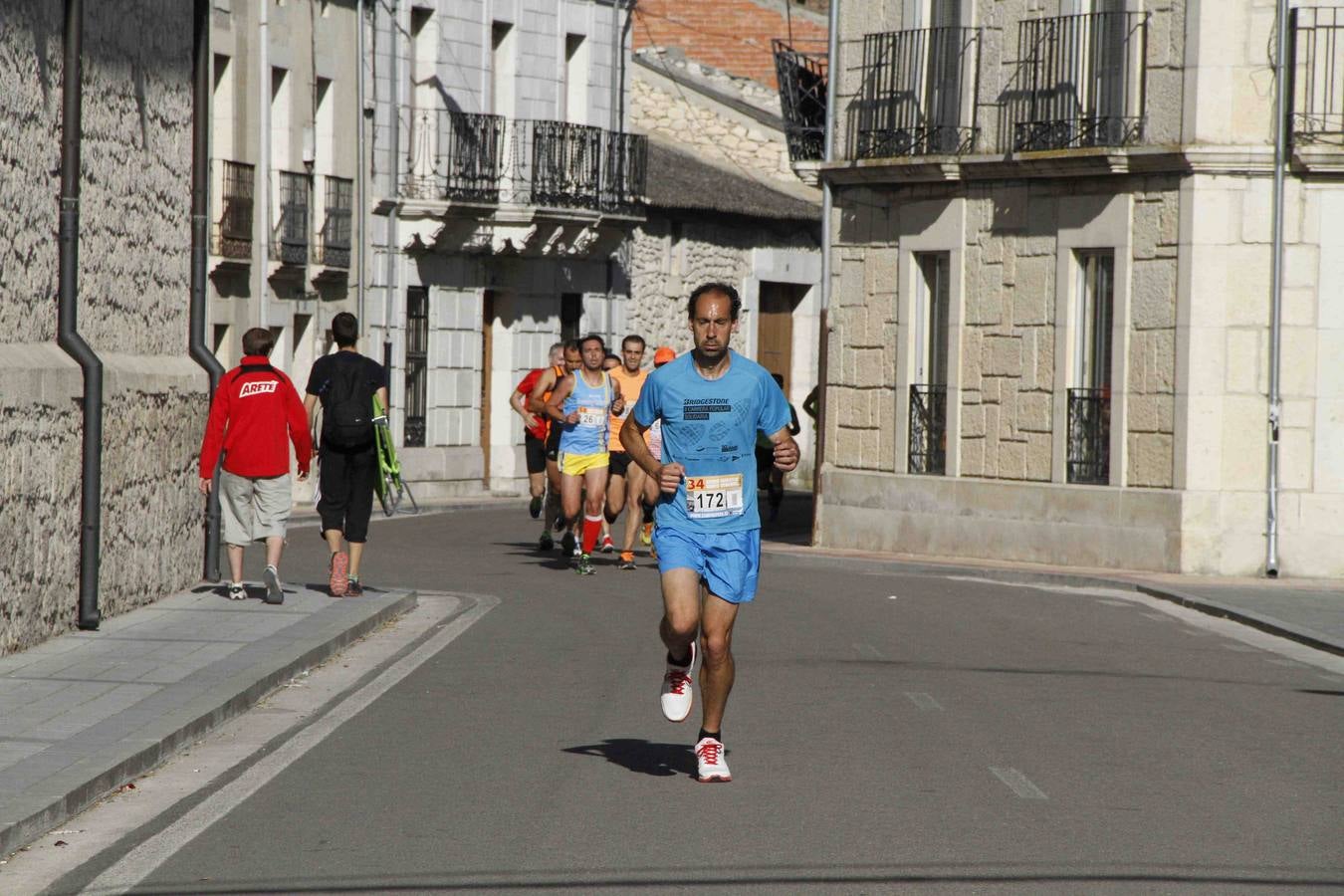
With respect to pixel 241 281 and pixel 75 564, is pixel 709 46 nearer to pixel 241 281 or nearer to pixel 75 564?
pixel 241 281

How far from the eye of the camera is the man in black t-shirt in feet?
53.8

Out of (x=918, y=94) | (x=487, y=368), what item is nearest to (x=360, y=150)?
(x=487, y=368)

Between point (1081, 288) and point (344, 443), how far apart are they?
9646 mm

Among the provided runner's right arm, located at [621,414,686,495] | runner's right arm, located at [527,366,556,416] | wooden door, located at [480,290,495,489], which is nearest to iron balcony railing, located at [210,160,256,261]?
wooden door, located at [480,290,495,489]

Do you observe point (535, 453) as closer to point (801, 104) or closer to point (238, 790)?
point (801, 104)

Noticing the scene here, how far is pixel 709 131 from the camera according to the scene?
45750 mm

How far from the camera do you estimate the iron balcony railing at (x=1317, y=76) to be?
21953mm

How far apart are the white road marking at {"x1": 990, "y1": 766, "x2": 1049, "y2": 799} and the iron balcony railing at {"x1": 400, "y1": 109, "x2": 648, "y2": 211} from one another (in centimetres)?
2697

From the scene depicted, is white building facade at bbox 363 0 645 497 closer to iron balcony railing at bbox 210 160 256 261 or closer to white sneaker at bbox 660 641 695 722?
iron balcony railing at bbox 210 160 256 261

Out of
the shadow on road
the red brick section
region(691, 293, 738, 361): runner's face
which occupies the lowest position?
the shadow on road

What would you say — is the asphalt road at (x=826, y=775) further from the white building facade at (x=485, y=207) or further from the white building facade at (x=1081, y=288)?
the white building facade at (x=485, y=207)

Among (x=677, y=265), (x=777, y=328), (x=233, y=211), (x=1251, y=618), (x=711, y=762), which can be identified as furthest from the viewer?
(x=777, y=328)

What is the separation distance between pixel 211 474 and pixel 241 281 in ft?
54.4

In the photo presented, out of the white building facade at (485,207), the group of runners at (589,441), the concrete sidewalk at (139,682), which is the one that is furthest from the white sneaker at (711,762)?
the white building facade at (485,207)
